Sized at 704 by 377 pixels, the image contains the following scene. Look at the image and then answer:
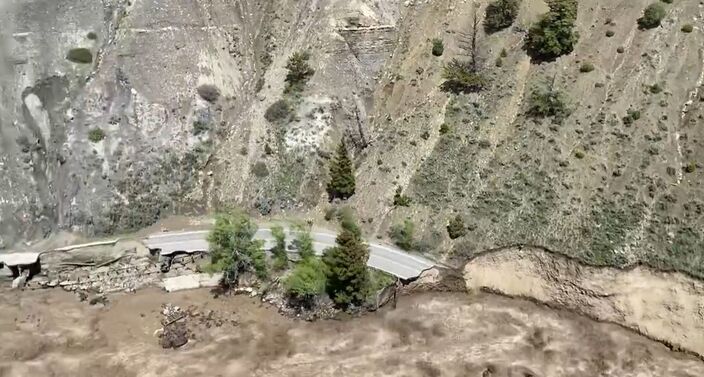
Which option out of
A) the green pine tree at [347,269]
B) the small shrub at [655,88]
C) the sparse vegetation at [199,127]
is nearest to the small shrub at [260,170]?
the sparse vegetation at [199,127]

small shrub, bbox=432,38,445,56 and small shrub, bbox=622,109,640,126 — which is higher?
small shrub, bbox=432,38,445,56

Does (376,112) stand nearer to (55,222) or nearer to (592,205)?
(592,205)

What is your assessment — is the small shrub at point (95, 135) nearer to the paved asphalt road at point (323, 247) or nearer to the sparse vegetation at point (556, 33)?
the paved asphalt road at point (323, 247)

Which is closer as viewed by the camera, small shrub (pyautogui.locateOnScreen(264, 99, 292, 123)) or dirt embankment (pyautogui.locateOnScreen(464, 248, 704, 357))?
dirt embankment (pyautogui.locateOnScreen(464, 248, 704, 357))

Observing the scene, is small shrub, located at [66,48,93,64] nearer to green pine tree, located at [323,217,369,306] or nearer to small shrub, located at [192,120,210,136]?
small shrub, located at [192,120,210,136]

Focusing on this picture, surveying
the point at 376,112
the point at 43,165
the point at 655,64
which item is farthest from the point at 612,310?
the point at 43,165

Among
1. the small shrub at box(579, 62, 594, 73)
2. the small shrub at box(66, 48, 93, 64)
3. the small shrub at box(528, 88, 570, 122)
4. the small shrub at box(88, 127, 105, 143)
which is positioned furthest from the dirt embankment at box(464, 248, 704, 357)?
the small shrub at box(66, 48, 93, 64)

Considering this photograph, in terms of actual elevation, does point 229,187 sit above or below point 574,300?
above
